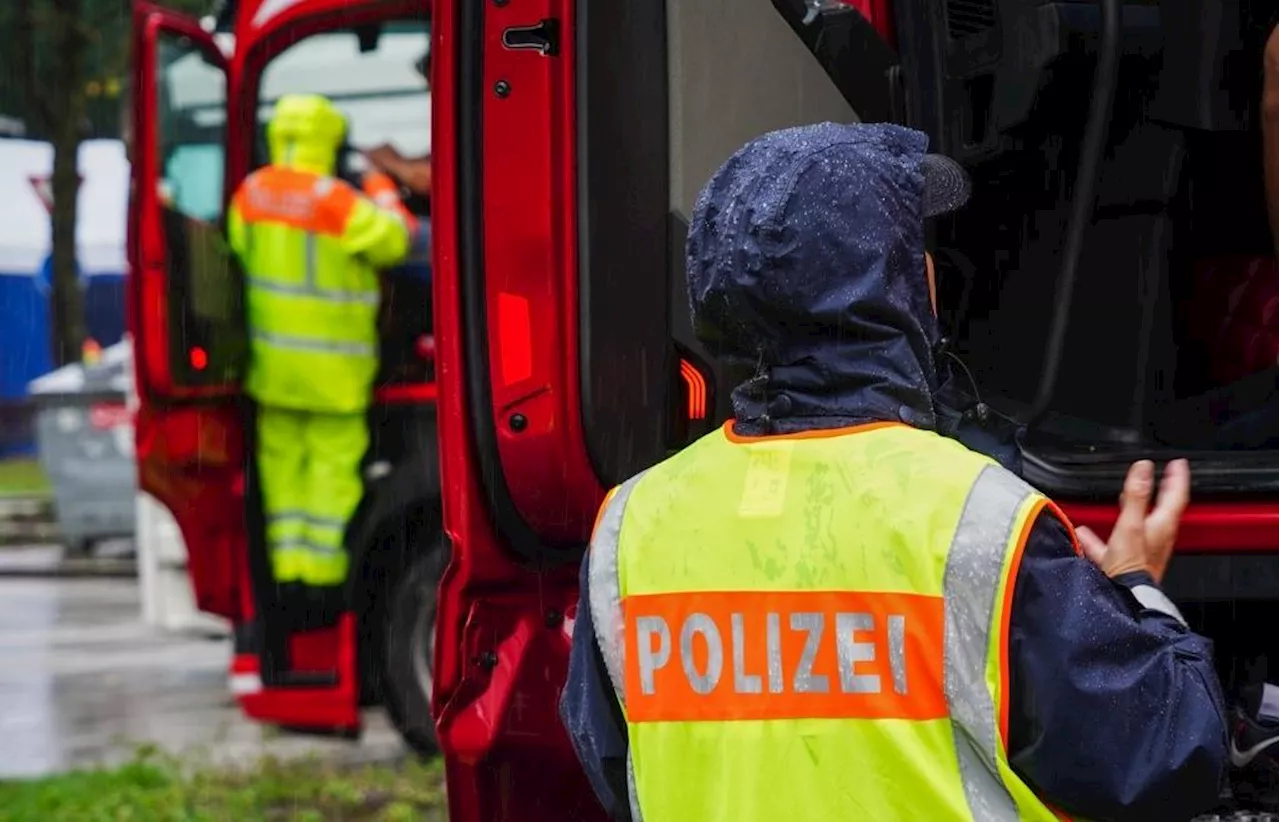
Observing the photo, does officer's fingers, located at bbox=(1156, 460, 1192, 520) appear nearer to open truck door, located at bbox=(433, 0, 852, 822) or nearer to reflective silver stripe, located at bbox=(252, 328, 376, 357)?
open truck door, located at bbox=(433, 0, 852, 822)

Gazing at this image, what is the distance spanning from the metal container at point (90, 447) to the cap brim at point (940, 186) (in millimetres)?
10272

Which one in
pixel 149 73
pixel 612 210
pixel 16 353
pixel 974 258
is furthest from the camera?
pixel 16 353

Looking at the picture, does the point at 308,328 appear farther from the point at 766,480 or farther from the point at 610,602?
the point at 766,480

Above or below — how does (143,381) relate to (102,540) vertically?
above

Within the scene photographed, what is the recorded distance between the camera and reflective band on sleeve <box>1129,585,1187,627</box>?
80.0 inches

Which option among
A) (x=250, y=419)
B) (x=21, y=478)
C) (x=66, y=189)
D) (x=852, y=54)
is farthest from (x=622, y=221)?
(x=21, y=478)

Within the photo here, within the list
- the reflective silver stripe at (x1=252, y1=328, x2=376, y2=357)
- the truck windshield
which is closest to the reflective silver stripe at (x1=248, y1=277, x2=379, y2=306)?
the reflective silver stripe at (x1=252, y1=328, x2=376, y2=357)

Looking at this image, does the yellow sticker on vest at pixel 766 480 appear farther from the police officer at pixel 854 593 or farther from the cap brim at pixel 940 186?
the cap brim at pixel 940 186

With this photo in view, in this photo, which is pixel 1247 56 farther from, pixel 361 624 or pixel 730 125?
pixel 361 624

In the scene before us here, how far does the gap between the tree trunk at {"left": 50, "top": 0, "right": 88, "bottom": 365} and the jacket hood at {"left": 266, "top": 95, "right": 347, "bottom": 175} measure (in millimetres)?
8228

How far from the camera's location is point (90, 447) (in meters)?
12.3

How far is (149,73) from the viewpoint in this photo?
229 inches

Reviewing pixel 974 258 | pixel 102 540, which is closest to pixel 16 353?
pixel 102 540

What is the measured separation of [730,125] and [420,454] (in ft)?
10.7
